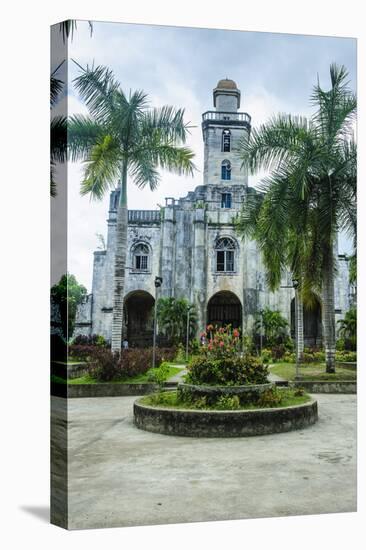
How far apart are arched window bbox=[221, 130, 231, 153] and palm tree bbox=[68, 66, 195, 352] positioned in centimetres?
51

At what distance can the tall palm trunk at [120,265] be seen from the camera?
30.1ft

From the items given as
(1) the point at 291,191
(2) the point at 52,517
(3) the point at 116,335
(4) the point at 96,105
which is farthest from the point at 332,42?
(2) the point at 52,517

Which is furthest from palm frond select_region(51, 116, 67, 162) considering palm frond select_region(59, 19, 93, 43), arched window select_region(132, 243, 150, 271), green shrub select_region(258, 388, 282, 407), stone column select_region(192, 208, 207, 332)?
green shrub select_region(258, 388, 282, 407)

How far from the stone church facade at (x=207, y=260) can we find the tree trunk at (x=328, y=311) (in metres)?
0.11

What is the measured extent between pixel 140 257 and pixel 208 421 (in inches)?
101

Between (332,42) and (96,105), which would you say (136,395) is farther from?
(332,42)

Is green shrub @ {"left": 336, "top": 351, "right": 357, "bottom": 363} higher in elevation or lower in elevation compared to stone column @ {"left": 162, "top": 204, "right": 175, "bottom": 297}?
lower

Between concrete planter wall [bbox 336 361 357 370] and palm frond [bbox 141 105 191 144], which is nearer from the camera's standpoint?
palm frond [bbox 141 105 191 144]

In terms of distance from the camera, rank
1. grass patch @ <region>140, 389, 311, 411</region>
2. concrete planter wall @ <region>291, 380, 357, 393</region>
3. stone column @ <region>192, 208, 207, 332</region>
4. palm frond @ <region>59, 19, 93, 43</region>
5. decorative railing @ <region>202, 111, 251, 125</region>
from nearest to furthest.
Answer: palm frond @ <region>59, 19, 93, 43</region>
decorative railing @ <region>202, 111, 251, 125</region>
grass patch @ <region>140, 389, 311, 411</region>
stone column @ <region>192, 208, 207, 332</region>
concrete planter wall @ <region>291, 380, 357, 393</region>

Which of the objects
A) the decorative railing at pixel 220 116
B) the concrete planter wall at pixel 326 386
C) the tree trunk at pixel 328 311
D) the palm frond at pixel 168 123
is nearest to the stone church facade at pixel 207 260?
the decorative railing at pixel 220 116

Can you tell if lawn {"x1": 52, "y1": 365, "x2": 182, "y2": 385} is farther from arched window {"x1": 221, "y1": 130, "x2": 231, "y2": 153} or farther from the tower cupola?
the tower cupola

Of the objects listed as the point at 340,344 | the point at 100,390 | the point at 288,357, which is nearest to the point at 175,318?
the point at 100,390

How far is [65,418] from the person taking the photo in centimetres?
852

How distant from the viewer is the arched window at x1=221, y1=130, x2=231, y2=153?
374 inches
